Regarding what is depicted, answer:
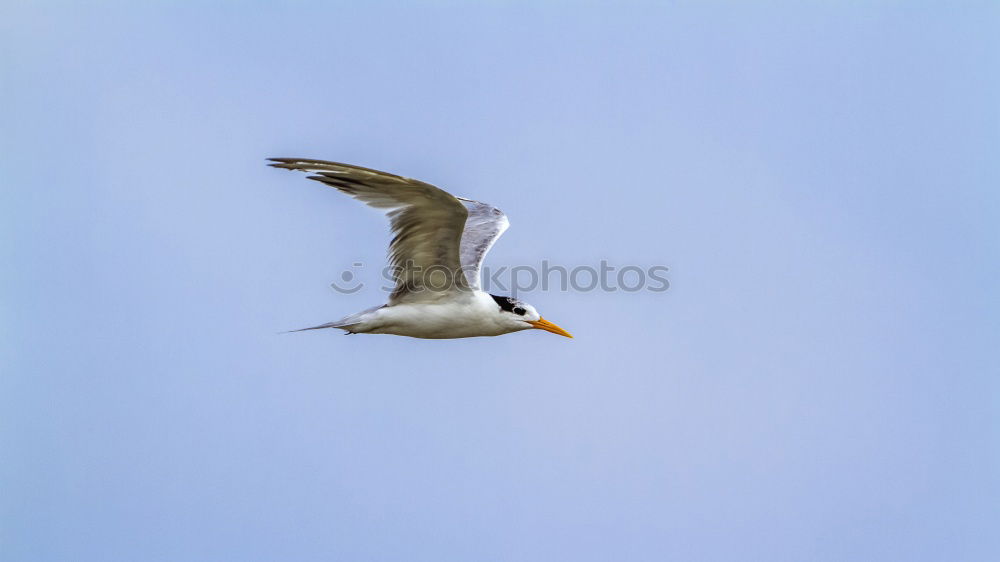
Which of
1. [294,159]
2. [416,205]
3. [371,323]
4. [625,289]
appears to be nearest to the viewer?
[294,159]

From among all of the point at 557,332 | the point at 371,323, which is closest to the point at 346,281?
the point at 371,323

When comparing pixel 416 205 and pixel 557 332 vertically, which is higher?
pixel 416 205

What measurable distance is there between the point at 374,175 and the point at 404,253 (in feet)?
3.74

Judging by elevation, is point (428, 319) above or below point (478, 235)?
below

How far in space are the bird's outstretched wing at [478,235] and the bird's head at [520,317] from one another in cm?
36

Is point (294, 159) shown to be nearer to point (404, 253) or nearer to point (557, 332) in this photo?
point (404, 253)

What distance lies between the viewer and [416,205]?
1060cm

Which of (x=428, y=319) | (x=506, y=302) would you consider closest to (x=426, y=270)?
(x=428, y=319)

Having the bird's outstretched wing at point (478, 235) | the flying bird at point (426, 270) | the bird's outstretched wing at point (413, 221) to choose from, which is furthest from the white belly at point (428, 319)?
the bird's outstretched wing at point (478, 235)

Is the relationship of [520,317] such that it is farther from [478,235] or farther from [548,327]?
[478,235]

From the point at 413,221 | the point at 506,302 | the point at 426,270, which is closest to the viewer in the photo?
the point at 413,221

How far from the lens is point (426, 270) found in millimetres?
11266

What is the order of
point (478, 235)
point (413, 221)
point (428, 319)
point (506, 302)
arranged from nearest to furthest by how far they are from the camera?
point (413, 221) → point (428, 319) → point (506, 302) → point (478, 235)

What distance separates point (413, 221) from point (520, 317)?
5.16 ft
